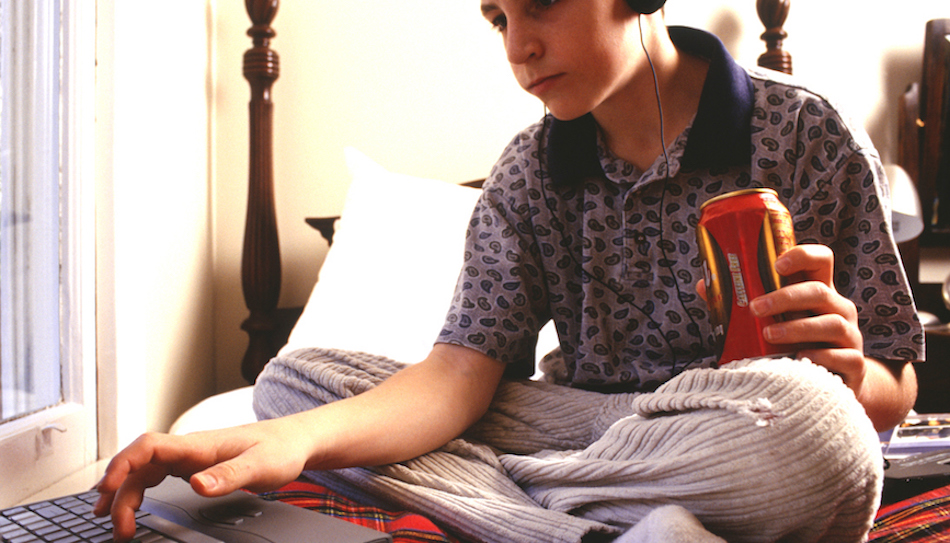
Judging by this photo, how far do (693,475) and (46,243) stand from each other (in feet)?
2.98

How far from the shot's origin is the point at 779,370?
50 centimetres

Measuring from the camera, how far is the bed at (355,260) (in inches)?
47.6

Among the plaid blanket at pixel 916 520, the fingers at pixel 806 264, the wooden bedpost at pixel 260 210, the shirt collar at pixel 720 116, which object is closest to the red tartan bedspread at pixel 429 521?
the plaid blanket at pixel 916 520

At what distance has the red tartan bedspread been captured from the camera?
525mm

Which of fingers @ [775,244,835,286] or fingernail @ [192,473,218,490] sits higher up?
fingers @ [775,244,835,286]

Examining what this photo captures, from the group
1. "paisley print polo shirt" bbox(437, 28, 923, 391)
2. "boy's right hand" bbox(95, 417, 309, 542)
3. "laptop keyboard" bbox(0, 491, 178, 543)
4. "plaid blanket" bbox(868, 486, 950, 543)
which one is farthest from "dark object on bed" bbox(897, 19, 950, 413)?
"laptop keyboard" bbox(0, 491, 178, 543)

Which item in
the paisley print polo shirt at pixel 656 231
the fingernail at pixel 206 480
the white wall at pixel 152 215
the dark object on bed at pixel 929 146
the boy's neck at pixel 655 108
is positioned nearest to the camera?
the fingernail at pixel 206 480

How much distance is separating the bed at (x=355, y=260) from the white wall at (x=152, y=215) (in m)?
0.11

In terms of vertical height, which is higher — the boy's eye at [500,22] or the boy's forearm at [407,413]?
the boy's eye at [500,22]

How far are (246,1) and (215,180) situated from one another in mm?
422

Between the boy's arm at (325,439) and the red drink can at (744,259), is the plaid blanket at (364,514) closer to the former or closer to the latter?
the boy's arm at (325,439)

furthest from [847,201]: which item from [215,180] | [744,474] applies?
[215,180]

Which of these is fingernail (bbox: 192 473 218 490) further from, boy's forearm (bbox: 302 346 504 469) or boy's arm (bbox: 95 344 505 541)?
boy's forearm (bbox: 302 346 504 469)

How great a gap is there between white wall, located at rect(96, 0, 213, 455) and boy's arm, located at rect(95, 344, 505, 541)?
23.5 inches
